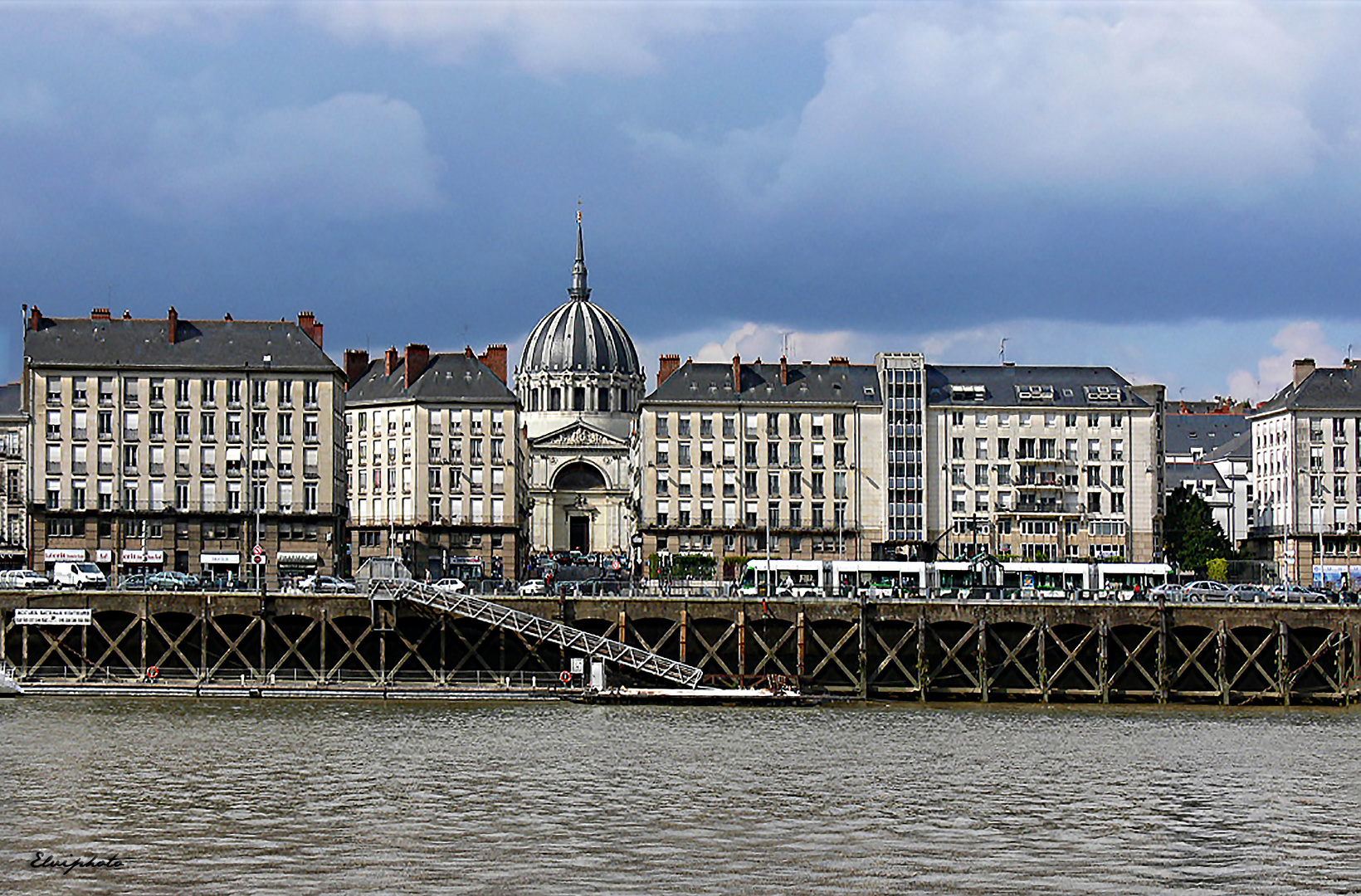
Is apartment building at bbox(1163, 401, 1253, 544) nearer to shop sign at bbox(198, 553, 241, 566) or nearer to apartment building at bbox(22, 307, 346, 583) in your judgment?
apartment building at bbox(22, 307, 346, 583)


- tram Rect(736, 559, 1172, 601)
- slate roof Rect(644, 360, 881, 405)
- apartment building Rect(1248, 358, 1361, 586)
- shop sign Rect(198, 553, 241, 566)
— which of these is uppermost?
slate roof Rect(644, 360, 881, 405)

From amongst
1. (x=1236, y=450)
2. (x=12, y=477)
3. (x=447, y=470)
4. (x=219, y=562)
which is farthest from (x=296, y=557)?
(x=1236, y=450)

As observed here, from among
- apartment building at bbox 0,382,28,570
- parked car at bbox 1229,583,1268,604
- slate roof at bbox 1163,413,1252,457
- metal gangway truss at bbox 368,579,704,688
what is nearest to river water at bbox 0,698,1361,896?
metal gangway truss at bbox 368,579,704,688

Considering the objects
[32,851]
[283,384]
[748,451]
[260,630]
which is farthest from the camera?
[748,451]

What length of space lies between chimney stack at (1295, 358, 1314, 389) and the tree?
1342cm

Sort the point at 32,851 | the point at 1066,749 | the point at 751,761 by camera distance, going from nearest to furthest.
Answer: the point at 32,851 → the point at 751,761 → the point at 1066,749

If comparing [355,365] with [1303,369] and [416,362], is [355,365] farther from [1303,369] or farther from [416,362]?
[1303,369]

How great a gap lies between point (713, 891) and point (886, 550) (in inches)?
4214

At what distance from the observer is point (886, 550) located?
14225cm

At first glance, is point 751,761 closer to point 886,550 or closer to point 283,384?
point 283,384

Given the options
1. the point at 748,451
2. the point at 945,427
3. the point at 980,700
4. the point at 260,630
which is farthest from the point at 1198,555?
the point at 260,630

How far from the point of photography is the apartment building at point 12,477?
467 feet

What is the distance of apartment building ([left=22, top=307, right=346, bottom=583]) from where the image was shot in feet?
397

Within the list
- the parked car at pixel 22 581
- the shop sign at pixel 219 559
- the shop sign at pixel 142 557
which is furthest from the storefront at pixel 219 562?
the parked car at pixel 22 581
